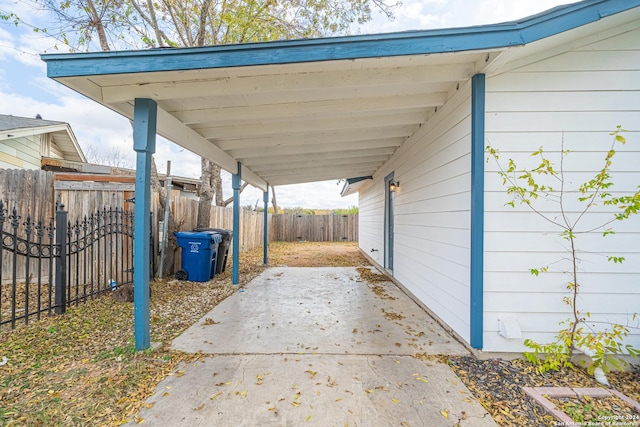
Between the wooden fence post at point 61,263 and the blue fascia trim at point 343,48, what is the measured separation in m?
1.94

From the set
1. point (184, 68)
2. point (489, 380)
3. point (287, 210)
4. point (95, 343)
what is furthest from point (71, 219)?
point (287, 210)

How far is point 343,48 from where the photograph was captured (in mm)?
2061

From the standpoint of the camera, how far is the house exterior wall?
6.30 m

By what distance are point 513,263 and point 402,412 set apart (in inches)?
64.1

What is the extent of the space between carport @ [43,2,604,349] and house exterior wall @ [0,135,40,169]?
631cm

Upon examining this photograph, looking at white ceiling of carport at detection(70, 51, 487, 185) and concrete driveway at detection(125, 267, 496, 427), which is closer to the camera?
concrete driveway at detection(125, 267, 496, 427)

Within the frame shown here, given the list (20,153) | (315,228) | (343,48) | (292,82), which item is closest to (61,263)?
(292,82)

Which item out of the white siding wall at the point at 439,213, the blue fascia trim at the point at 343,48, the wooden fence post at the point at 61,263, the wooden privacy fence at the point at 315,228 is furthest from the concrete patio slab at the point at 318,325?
the wooden privacy fence at the point at 315,228

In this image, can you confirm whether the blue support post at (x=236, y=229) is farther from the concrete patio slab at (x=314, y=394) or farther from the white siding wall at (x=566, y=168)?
the white siding wall at (x=566, y=168)

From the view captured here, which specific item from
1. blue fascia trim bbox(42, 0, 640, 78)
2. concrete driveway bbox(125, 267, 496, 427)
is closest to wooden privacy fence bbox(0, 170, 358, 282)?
concrete driveway bbox(125, 267, 496, 427)

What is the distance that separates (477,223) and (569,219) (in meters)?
0.81

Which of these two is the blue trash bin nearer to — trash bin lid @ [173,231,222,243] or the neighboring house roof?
trash bin lid @ [173,231,222,243]

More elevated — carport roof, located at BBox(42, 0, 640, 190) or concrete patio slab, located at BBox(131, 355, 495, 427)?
carport roof, located at BBox(42, 0, 640, 190)

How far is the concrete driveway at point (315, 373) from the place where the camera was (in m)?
1.76
